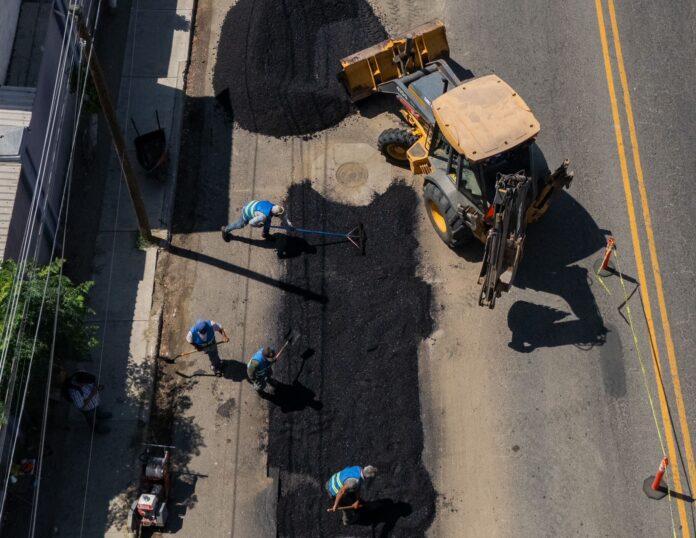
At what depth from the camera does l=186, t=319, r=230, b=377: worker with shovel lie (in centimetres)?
1517

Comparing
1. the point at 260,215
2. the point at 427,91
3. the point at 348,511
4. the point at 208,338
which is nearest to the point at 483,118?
the point at 427,91

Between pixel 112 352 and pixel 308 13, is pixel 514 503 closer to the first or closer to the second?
pixel 112 352

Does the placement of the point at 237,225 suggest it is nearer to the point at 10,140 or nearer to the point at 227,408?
the point at 227,408

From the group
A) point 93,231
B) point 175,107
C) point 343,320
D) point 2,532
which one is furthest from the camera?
point 175,107

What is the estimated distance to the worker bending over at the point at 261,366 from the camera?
14875 millimetres

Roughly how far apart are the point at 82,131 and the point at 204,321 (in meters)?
6.13

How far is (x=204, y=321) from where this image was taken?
50.0 feet

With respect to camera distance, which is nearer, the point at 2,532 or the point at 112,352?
the point at 2,532

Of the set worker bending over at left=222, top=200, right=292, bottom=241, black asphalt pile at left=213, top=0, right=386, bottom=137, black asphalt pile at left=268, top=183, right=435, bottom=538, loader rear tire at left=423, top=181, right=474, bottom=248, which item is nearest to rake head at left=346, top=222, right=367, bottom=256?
black asphalt pile at left=268, top=183, right=435, bottom=538

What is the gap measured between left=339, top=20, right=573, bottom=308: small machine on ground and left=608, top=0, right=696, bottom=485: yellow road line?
2.32 m

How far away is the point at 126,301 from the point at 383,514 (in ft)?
21.3

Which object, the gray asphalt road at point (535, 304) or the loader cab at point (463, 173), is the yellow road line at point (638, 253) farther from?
the loader cab at point (463, 173)

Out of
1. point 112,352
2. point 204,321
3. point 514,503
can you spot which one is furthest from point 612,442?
point 112,352

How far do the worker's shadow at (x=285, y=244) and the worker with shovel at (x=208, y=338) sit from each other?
7.01ft
